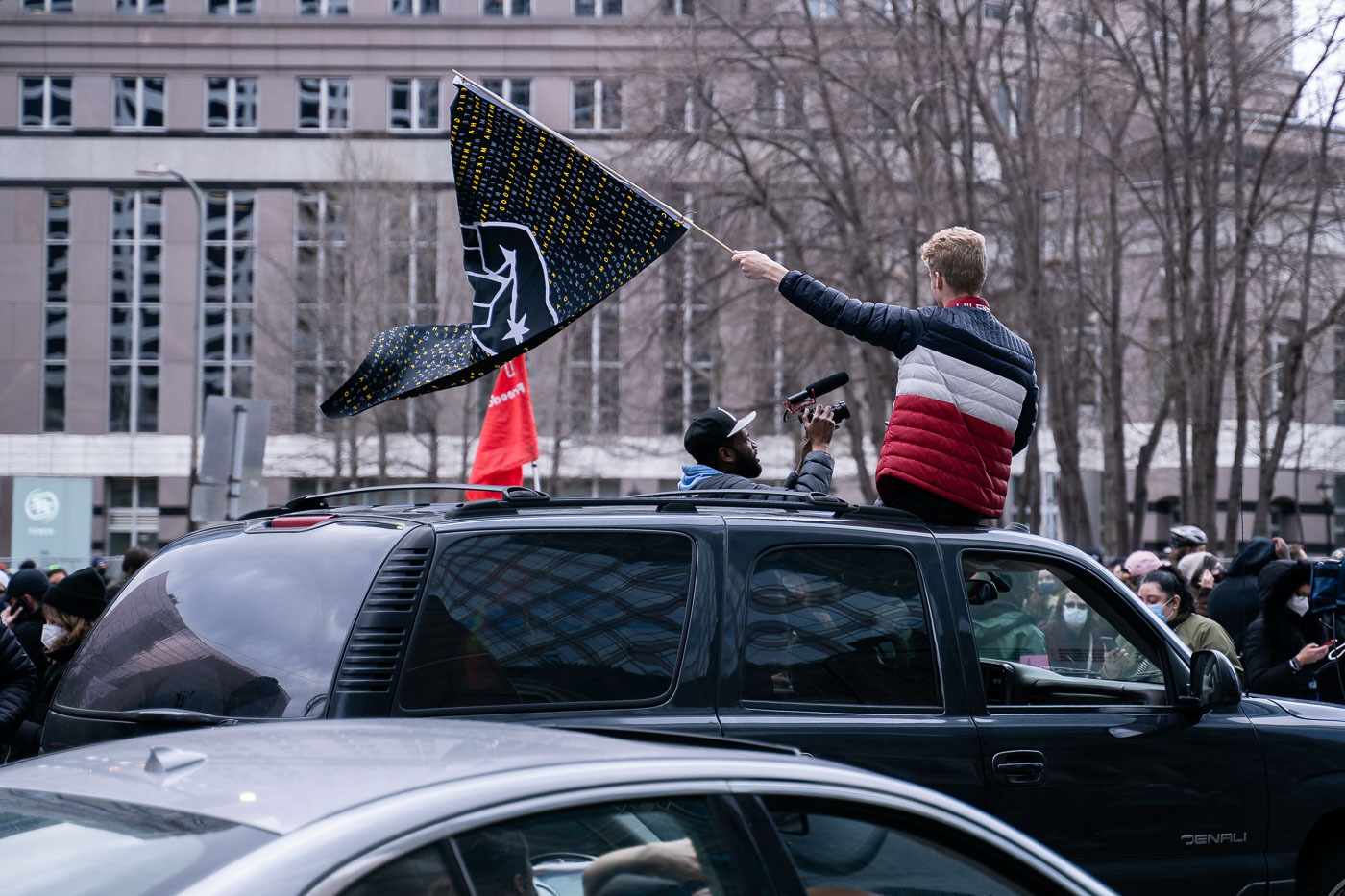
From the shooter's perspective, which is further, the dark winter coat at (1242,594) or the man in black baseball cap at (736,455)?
the dark winter coat at (1242,594)

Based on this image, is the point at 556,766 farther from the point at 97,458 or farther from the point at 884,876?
the point at 97,458

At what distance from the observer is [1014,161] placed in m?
23.7

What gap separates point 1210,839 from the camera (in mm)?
5062

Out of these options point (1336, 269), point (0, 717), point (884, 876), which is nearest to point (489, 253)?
point (0, 717)

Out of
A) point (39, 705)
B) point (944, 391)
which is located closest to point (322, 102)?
point (39, 705)

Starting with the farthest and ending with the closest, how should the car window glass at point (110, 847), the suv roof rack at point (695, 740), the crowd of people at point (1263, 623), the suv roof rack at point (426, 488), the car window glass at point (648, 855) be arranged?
1. the crowd of people at point (1263, 623)
2. the suv roof rack at point (426, 488)
3. the suv roof rack at point (695, 740)
4. the car window glass at point (648, 855)
5. the car window glass at point (110, 847)

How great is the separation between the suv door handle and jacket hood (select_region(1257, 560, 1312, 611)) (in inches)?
189

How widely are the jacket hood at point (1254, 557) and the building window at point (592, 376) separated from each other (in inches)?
1151

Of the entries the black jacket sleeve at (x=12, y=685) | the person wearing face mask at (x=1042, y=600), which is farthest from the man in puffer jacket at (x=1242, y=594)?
the black jacket sleeve at (x=12, y=685)

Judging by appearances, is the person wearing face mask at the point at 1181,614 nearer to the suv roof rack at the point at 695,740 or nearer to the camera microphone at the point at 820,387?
the camera microphone at the point at 820,387

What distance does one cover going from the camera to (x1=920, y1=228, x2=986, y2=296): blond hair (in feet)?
18.0

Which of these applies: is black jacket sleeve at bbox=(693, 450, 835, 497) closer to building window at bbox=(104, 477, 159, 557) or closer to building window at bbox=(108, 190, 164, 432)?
building window at bbox=(108, 190, 164, 432)

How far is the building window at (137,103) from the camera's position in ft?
172

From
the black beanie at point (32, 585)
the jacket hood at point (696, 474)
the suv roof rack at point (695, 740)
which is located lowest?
the black beanie at point (32, 585)
